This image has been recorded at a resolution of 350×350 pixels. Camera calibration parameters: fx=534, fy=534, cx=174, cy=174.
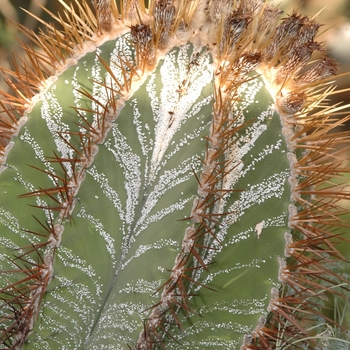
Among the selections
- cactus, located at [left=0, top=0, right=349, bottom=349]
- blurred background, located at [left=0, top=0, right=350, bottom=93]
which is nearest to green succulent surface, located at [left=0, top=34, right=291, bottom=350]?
cactus, located at [left=0, top=0, right=349, bottom=349]

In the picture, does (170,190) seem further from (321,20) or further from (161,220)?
(321,20)

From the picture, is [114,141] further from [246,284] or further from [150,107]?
[246,284]

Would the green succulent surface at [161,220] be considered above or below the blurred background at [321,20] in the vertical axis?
below

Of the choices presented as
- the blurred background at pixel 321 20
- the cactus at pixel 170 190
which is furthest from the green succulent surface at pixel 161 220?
the blurred background at pixel 321 20

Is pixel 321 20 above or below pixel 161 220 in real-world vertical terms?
above

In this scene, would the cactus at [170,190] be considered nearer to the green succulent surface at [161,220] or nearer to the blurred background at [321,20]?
the green succulent surface at [161,220]

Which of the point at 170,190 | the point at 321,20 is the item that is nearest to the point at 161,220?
the point at 170,190

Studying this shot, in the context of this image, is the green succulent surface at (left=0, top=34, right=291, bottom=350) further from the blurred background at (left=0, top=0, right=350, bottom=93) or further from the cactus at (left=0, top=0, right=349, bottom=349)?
the blurred background at (left=0, top=0, right=350, bottom=93)

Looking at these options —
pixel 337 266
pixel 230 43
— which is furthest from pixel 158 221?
pixel 337 266
